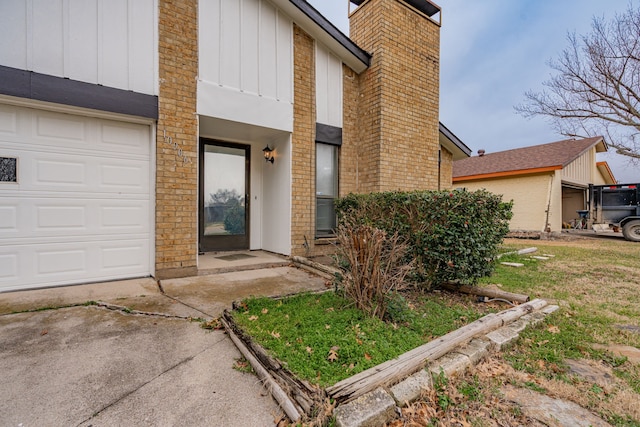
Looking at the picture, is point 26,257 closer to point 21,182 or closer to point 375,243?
point 21,182

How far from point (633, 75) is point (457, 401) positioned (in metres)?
20.1

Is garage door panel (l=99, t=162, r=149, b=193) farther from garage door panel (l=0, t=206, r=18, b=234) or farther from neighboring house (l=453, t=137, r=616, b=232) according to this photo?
neighboring house (l=453, t=137, r=616, b=232)

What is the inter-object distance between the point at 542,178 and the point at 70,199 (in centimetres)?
1833

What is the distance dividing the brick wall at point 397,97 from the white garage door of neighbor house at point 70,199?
15.2 ft

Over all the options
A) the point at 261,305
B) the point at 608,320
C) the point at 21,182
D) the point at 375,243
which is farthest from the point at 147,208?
the point at 608,320

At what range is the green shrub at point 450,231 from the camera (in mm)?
3846

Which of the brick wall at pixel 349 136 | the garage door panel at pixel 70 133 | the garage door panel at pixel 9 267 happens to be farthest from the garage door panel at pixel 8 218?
the brick wall at pixel 349 136

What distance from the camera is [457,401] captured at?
1.97 metres

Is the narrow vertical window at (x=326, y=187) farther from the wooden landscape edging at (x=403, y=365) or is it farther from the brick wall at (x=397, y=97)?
the wooden landscape edging at (x=403, y=365)

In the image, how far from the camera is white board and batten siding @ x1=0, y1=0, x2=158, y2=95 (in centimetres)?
379

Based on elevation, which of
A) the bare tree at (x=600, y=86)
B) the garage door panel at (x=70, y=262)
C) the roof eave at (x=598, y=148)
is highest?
the bare tree at (x=600, y=86)

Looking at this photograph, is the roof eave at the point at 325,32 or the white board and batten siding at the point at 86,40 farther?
the roof eave at the point at 325,32

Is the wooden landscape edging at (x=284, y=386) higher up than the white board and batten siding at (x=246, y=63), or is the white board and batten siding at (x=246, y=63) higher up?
the white board and batten siding at (x=246, y=63)

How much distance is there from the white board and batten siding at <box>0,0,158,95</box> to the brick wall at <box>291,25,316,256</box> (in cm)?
269
